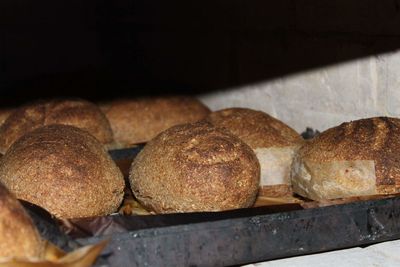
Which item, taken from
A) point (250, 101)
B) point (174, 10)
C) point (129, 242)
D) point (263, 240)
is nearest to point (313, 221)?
point (263, 240)

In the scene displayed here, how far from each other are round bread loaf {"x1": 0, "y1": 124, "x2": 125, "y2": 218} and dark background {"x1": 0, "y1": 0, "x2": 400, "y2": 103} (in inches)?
43.1

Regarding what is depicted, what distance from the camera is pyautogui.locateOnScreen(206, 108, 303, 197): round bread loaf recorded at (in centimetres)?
244

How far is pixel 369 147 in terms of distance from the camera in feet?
7.04

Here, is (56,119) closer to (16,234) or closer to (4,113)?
(4,113)

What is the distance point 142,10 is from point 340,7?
1.71 m

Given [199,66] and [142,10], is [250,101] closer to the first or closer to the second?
[199,66]

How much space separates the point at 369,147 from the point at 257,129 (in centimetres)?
48

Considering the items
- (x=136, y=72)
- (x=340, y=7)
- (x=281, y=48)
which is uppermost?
(x=340, y=7)

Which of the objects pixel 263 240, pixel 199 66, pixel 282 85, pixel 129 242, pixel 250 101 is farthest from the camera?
pixel 199 66

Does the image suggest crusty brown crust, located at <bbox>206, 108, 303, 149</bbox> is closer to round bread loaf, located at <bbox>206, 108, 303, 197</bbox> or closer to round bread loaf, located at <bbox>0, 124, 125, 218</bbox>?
round bread loaf, located at <bbox>206, 108, 303, 197</bbox>

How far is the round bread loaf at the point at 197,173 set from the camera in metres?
2.05

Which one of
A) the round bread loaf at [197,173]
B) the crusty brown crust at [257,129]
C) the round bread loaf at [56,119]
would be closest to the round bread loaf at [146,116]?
the round bread loaf at [56,119]

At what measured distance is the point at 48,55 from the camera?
4379 millimetres

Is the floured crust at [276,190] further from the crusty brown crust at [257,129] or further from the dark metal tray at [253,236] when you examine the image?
the dark metal tray at [253,236]
